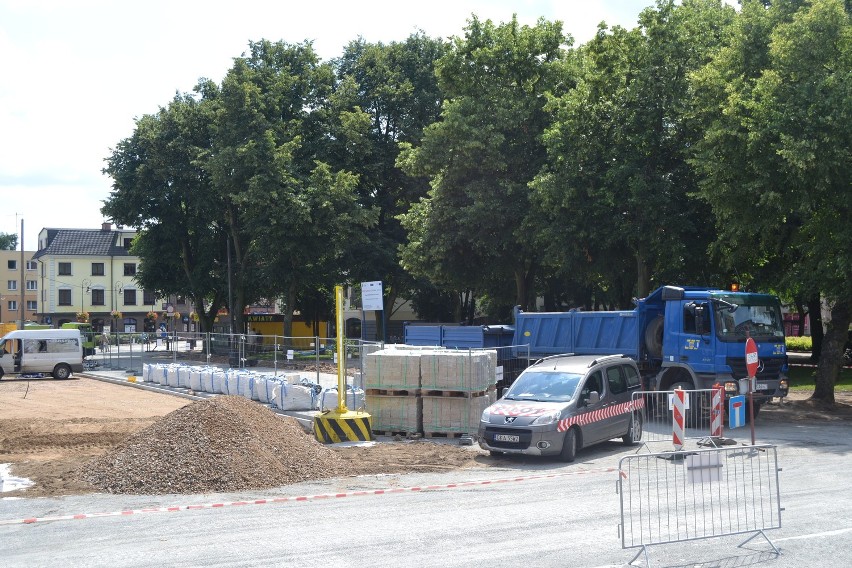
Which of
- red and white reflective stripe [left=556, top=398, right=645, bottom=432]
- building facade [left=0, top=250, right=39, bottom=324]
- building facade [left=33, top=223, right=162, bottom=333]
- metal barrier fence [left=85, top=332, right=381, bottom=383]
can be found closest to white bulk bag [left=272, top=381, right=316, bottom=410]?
metal barrier fence [left=85, top=332, right=381, bottom=383]

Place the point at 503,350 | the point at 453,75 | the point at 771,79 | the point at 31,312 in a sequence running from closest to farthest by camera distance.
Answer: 1. the point at 771,79
2. the point at 503,350
3. the point at 453,75
4. the point at 31,312

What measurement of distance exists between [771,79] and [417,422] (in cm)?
1227

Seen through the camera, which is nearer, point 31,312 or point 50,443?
point 50,443

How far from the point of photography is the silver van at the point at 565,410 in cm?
1517

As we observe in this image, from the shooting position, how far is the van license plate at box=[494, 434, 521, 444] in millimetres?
15188

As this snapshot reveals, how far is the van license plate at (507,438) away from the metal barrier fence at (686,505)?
4.60m

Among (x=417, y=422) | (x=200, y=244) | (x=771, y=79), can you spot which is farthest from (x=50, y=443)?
(x=200, y=244)

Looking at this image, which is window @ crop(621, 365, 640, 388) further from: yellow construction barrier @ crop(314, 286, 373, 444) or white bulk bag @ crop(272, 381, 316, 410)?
white bulk bag @ crop(272, 381, 316, 410)

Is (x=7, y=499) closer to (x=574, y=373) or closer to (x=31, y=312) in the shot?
(x=574, y=373)

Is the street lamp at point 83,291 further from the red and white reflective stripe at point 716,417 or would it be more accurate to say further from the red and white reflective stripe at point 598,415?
the red and white reflective stripe at point 716,417

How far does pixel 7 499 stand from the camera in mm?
12500

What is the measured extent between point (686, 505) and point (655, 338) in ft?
43.8

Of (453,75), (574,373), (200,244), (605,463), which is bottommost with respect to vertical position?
(605,463)

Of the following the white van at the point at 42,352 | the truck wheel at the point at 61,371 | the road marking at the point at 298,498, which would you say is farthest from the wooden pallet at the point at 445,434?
the truck wheel at the point at 61,371
